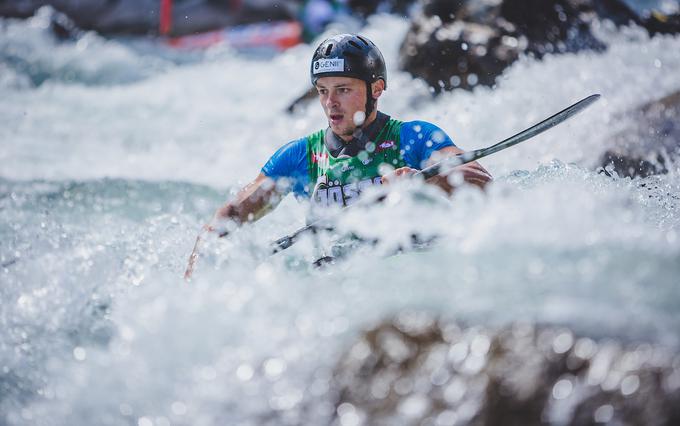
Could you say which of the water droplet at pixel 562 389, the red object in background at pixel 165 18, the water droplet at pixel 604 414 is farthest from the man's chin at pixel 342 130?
the red object in background at pixel 165 18

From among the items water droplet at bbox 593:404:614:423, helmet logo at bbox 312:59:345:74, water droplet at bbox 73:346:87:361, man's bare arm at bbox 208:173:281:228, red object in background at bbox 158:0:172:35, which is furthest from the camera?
red object in background at bbox 158:0:172:35

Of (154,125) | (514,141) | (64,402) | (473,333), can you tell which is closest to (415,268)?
(473,333)

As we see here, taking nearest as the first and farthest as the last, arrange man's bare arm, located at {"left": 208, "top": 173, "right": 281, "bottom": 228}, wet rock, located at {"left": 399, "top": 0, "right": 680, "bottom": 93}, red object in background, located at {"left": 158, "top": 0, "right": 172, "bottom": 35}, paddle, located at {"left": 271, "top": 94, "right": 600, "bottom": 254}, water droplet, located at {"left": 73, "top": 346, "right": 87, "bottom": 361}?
1. water droplet, located at {"left": 73, "top": 346, "right": 87, "bottom": 361}
2. paddle, located at {"left": 271, "top": 94, "right": 600, "bottom": 254}
3. man's bare arm, located at {"left": 208, "top": 173, "right": 281, "bottom": 228}
4. wet rock, located at {"left": 399, "top": 0, "right": 680, "bottom": 93}
5. red object in background, located at {"left": 158, "top": 0, "right": 172, "bottom": 35}

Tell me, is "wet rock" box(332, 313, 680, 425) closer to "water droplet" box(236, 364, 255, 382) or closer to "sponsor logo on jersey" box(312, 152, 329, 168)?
"water droplet" box(236, 364, 255, 382)

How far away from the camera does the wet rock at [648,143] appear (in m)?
5.23

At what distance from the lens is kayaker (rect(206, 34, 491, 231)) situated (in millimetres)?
3701

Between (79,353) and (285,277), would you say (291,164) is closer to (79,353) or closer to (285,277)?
(285,277)

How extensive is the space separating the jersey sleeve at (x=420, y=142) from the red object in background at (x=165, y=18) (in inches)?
561

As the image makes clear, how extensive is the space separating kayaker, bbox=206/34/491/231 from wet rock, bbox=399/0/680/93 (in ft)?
12.4

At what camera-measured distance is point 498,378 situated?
75.1 inches

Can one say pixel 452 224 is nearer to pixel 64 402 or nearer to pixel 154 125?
pixel 64 402

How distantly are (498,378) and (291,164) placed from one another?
2325 mm

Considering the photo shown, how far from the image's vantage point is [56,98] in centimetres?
1194

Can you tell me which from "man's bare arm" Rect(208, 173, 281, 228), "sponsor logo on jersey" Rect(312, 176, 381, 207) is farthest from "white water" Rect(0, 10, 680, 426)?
"sponsor logo on jersey" Rect(312, 176, 381, 207)
